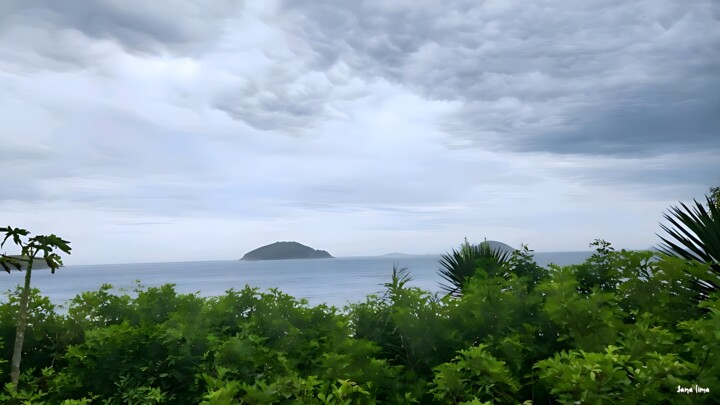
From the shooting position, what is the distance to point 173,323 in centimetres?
409

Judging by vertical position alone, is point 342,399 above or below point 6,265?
below

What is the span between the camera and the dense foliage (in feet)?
10.4

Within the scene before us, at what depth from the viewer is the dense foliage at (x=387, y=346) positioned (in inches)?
125

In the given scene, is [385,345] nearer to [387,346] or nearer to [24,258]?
[387,346]

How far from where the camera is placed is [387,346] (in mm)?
4082

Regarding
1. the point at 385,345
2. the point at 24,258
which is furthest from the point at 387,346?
the point at 24,258

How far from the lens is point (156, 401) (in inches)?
152

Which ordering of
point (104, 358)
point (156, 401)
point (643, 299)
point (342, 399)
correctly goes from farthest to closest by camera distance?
point (643, 299)
point (104, 358)
point (156, 401)
point (342, 399)

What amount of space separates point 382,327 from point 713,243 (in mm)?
4847

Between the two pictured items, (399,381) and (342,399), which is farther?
(399,381)

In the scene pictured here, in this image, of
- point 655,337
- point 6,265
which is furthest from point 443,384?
point 6,265

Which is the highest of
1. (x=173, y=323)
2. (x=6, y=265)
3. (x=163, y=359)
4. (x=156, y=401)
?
(x=6, y=265)

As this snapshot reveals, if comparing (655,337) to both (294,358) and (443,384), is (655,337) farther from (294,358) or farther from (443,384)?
(294,358)

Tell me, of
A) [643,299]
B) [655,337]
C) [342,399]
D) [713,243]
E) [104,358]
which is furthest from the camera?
[713,243]
